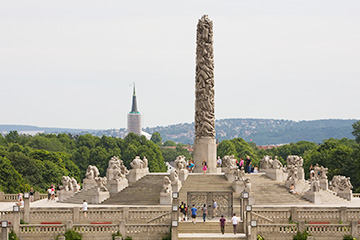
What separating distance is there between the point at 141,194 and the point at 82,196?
16.7 ft

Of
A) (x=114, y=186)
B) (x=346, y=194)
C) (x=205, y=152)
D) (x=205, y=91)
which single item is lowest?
(x=346, y=194)

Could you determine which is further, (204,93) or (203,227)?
(204,93)

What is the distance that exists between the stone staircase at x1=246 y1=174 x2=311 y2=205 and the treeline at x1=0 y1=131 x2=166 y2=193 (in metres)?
33.8

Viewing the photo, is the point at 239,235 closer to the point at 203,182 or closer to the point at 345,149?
the point at 203,182

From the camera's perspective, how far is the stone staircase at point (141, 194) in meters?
66.2

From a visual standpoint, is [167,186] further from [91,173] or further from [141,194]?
[91,173]

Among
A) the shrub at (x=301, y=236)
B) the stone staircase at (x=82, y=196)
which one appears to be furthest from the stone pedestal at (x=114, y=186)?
the shrub at (x=301, y=236)

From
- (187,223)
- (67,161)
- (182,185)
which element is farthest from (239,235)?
(67,161)

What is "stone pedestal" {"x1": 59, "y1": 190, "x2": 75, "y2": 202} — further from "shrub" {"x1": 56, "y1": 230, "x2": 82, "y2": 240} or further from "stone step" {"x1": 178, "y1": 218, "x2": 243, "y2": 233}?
"stone step" {"x1": 178, "y1": 218, "x2": 243, "y2": 233}

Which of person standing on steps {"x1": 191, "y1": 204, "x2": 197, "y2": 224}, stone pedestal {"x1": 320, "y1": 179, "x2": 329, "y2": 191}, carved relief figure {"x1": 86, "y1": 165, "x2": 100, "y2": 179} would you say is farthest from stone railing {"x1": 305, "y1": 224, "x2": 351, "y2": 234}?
carved relief figure {"x1": 86, "y1": 165, "x2": 100, "y2": 179}

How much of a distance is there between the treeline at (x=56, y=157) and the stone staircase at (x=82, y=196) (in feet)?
81.0

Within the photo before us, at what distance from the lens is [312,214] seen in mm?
58750

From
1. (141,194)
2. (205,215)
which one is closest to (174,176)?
(141,194)

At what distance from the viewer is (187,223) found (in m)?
56.2
